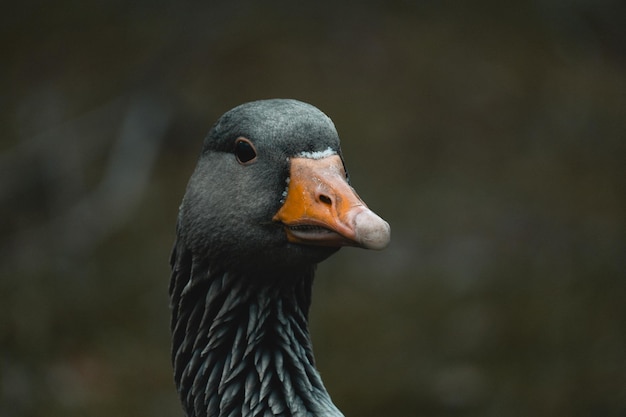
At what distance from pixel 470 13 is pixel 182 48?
4331mm

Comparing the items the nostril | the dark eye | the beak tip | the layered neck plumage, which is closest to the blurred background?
the layered neck plumage

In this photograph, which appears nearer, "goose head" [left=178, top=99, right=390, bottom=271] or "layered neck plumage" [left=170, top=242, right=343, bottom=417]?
"goose head" [left=178, top=99, right=390, bottom=271]

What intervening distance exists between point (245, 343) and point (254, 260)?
409 mm

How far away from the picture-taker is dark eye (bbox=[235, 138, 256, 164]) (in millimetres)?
3701

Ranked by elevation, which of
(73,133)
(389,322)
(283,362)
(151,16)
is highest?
(151,16)

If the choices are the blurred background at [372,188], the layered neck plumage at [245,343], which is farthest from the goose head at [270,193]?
the blurred background at [372,188]

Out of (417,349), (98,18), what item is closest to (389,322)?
(417,349)

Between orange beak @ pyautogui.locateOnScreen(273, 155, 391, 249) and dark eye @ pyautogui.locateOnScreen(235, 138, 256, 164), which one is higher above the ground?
dark eye @ pyautogui.locateOnScreen(235, 138, 256, 164)

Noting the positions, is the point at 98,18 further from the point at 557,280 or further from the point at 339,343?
the point at 557,280

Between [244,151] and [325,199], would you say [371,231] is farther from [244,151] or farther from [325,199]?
[244,151]

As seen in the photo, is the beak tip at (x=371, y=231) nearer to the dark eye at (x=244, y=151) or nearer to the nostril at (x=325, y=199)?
the nostril at (x=325, y=199)

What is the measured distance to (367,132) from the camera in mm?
11102

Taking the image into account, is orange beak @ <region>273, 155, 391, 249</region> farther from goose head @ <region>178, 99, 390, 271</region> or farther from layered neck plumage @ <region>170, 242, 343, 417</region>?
layered neck plumage @ <region>170, 242, 343, 417</region>

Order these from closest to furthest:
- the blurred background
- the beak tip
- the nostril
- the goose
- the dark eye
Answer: the beak tip → the nostril → the goose → the dark eye → the blurred background
